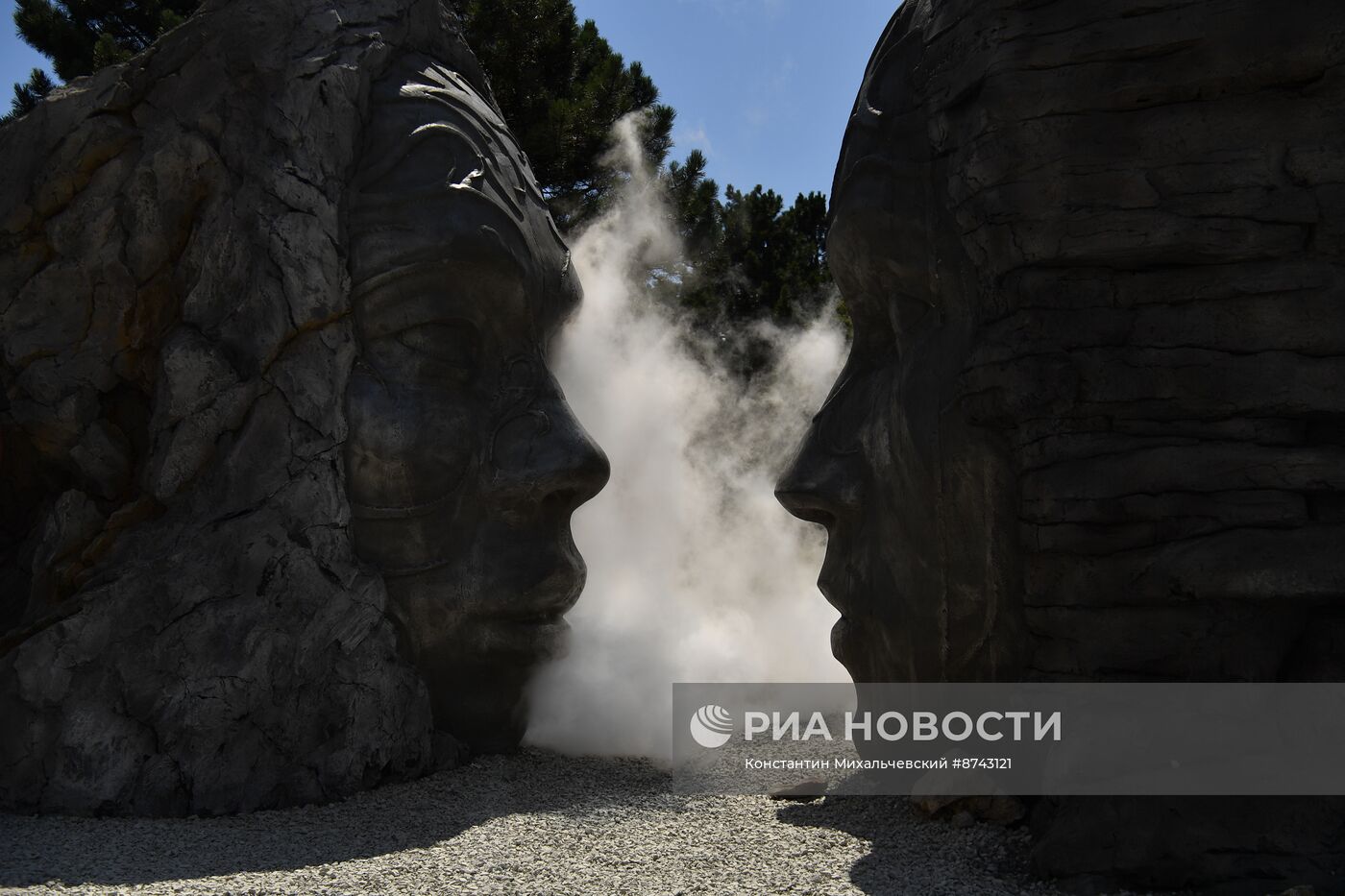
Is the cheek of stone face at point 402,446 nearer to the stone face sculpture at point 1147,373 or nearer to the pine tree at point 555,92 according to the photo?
the stone face sculpture at point 1147,373

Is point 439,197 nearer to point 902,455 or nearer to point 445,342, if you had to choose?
point 445,342

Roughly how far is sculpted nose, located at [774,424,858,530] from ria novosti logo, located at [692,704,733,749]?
1320mm

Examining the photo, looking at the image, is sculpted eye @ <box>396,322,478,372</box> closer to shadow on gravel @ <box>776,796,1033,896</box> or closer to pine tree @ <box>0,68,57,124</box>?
shadow on gravel @ <box>776,796,1033,896</box>

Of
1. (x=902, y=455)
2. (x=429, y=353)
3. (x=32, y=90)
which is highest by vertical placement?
(x=32, y=90)

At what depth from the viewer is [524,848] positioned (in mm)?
4012

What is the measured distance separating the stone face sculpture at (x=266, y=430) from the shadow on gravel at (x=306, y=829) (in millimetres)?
152

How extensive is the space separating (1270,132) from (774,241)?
11868 millimetres

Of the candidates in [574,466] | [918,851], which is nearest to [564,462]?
[574,466]

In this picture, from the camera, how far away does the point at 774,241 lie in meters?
15.2

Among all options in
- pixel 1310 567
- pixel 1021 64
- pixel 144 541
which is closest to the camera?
pixel 1310 567

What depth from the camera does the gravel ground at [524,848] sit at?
354cm

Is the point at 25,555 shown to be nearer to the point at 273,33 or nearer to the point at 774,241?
the point at 273,33

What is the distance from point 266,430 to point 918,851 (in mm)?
2740

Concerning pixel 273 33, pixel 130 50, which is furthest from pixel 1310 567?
pixel 130 50
